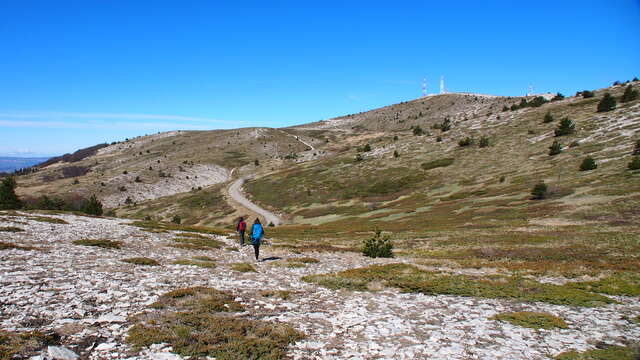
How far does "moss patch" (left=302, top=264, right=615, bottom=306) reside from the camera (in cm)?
1555

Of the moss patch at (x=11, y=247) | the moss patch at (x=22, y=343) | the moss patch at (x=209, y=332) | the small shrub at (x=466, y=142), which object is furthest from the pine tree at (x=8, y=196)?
the small shrub at (x=466, y=142)

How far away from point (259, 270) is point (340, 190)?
79.8 metres

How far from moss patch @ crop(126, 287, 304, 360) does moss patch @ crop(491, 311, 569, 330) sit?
7.79 metres

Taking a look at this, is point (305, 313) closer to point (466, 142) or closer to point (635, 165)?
point (635, 165)

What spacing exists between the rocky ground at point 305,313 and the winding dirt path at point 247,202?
6272cm

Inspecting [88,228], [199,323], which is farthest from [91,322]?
[88,228]

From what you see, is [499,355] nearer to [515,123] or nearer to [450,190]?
[450,190]

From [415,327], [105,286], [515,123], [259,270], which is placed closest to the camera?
[415,327]

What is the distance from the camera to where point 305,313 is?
13.4 m

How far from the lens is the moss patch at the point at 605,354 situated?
9578mm

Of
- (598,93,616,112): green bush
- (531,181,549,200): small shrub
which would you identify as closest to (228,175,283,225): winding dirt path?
(531,181,549,200): small shrub

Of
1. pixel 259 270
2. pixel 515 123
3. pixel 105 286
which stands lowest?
pixel 259 270

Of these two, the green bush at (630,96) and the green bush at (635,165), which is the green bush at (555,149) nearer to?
the green bush at (635,165)

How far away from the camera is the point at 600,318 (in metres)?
13.0
